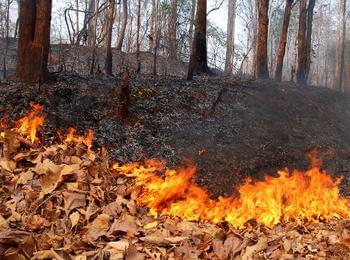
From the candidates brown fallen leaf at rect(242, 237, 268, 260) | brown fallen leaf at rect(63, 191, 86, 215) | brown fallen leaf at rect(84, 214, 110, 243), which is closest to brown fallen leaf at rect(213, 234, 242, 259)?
brown fallen leaf at rect(242, 237, 268, 260)

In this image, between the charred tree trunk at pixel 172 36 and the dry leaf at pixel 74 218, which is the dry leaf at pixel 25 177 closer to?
the dry leaf at pixel 74 218

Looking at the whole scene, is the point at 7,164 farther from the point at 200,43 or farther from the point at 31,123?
the point at 200,43

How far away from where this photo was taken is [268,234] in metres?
5.43

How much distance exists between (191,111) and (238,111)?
1.37 m

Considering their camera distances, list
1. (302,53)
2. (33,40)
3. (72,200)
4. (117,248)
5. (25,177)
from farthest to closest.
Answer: (302,53) < (33,40) < (25,177) < (72,200) < (117,248)

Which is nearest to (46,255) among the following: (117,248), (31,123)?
(117,248)

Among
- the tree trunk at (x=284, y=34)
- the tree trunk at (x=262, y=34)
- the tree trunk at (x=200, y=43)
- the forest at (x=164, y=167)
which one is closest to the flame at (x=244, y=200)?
the forest at (x=164, y=167)

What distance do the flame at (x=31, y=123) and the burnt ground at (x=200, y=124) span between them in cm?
21

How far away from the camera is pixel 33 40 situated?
30.4ft

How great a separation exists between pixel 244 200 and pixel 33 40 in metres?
6.50

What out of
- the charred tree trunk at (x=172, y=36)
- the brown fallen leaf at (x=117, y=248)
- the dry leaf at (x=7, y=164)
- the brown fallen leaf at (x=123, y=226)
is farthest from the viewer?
the charred tree trunk at (x=172, y=36)

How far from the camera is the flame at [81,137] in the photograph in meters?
7.33

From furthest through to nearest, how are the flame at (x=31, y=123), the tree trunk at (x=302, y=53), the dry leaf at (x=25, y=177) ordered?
the tree trunk at (x=302, y=53) < the flame at (x=31, y=123) < the dry leaf at (x=25, y=177)

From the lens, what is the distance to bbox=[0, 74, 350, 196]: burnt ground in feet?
25.6
